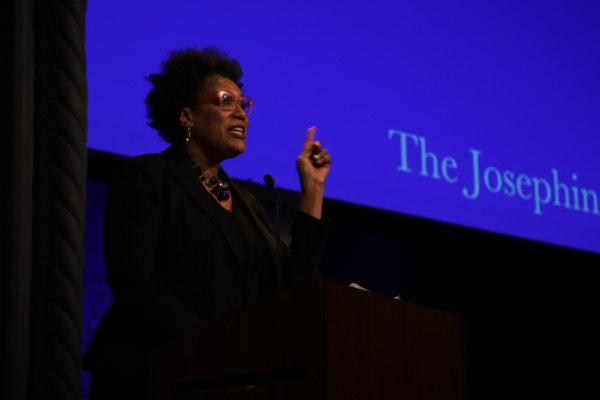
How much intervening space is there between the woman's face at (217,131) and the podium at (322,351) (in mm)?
735

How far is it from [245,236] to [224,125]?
13.3 inches

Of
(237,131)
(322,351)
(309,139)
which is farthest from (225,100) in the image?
(322,351)

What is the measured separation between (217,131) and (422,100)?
1.48 m

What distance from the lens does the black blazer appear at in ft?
5.45

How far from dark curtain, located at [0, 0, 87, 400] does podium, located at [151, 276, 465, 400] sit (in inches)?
13.4

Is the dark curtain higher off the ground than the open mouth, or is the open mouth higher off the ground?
the open mouth

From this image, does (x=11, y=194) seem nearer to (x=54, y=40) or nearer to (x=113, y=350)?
(x=54, y=40)

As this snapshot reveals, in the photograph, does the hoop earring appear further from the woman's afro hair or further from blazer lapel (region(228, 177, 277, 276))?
blazer lapel (region(228, 177, 277, 276))

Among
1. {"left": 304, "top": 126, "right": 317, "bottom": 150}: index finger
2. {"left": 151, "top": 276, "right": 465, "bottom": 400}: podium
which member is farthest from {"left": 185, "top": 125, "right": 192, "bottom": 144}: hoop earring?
{"left": 151, "top": 276, "right": 465, "bottom": 400}: podium

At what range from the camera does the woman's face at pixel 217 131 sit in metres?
2.10

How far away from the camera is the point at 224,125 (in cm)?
211

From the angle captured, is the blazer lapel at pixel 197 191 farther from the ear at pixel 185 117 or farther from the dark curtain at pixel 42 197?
the dark curtain at pixel 42 197

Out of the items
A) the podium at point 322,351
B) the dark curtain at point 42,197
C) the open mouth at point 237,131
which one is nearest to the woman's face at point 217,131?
the open mouth at point 237,131

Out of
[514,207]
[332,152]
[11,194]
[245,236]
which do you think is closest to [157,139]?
[332,152]
